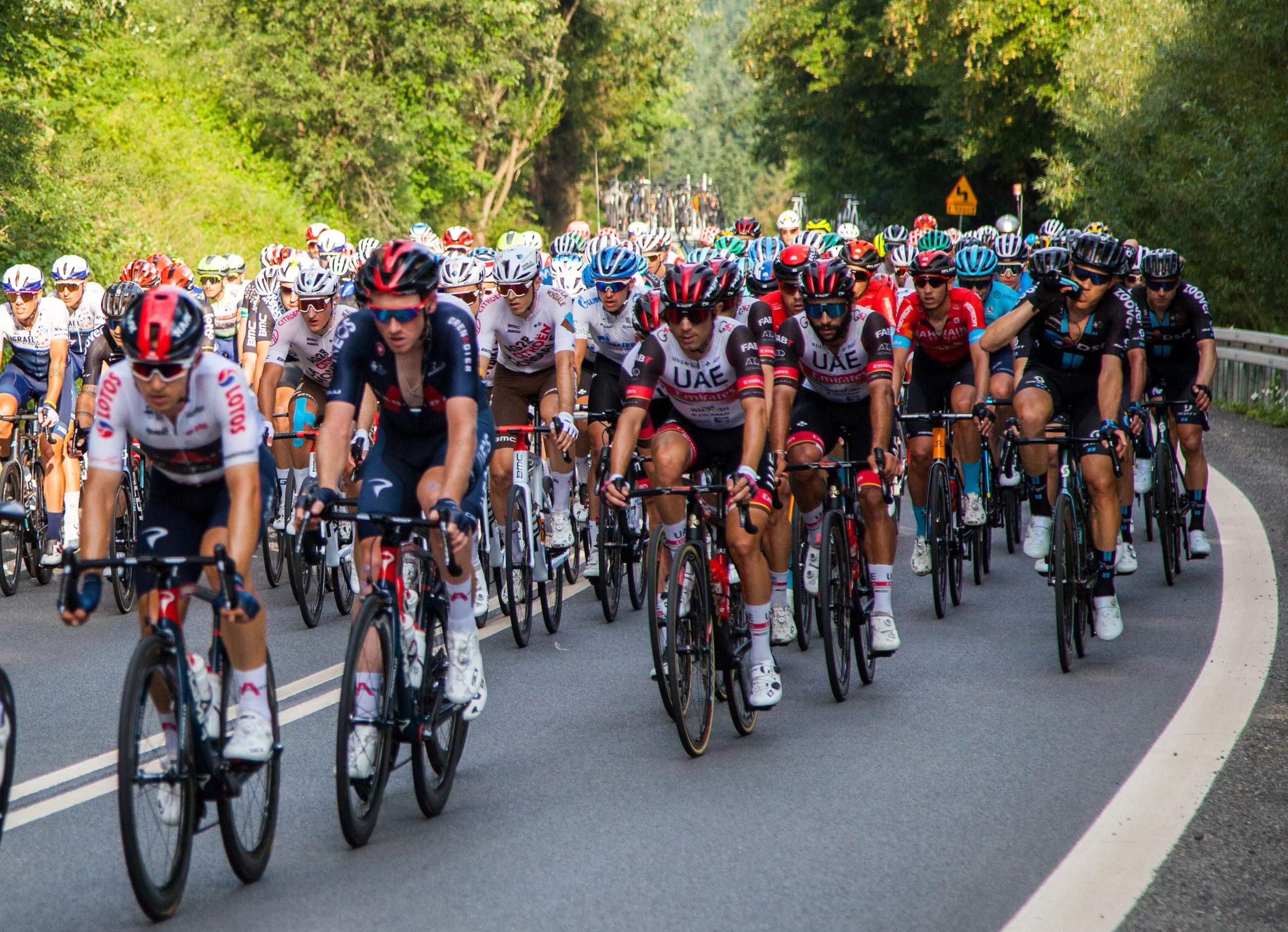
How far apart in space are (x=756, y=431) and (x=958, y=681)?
1917 mm

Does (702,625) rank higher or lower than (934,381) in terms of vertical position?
lower

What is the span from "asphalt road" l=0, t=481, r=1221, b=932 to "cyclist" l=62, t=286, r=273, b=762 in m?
0.65

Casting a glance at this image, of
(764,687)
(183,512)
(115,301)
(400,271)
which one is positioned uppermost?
(115,301)

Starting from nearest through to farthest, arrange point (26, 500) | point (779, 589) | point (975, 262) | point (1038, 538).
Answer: point (779, 589), point (1038, 538), point (975, 262), point (26, 500)

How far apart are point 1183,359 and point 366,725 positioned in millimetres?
8147

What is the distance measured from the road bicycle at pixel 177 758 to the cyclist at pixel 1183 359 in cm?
790

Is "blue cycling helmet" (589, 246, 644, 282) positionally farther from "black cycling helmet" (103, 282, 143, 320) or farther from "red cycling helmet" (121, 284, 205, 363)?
"red cycling helmet" (121, 284, 205, 363)

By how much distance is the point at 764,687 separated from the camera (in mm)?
7301

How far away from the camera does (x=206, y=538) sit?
559 cm

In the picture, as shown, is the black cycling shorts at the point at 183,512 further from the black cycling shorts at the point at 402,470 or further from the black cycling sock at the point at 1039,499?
the black cycling sock at the point at 1039,499

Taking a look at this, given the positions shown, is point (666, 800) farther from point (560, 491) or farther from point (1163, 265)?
point (1163, 265)

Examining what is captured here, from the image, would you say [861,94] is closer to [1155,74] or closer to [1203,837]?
[1155,74]

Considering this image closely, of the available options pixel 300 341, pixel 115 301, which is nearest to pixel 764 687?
pixel 300 341

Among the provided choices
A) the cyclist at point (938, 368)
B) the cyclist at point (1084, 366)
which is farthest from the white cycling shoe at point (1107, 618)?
the cyclist at point (938, 368)
